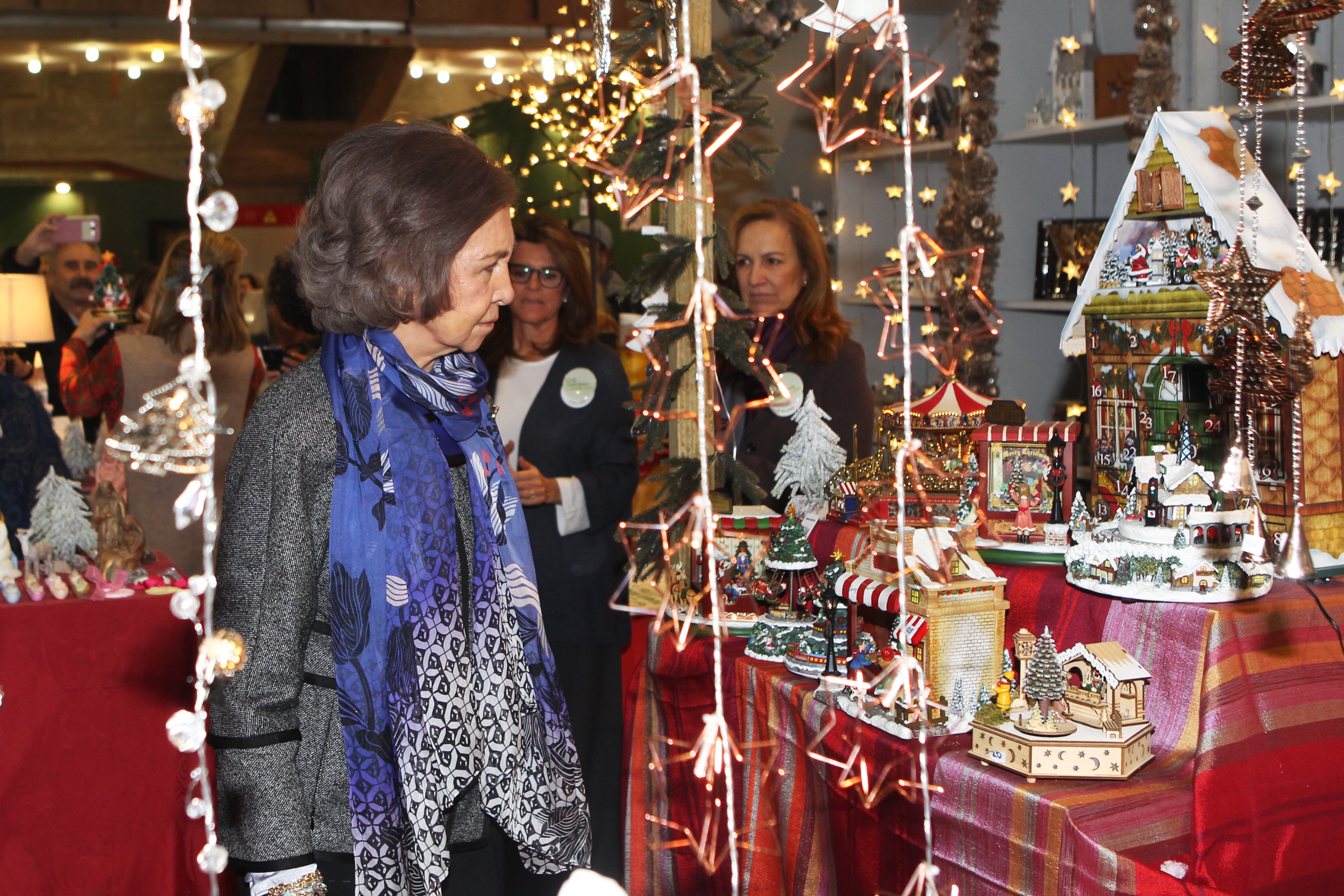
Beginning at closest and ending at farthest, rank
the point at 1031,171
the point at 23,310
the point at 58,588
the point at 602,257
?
the point at 58,588, the point at 23,310, the point at 1031,171, the point at 602,257

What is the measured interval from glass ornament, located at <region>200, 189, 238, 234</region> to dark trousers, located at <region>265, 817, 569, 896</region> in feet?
2.99

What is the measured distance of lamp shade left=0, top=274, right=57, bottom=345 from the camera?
354 cm

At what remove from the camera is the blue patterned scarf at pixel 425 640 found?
1347 millimetres

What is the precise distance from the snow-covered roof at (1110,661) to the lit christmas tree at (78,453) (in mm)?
3473

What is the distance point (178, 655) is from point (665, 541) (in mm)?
1857

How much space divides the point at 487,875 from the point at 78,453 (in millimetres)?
3019

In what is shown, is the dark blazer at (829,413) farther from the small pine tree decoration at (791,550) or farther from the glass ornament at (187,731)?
the glass ornament at (187,731)

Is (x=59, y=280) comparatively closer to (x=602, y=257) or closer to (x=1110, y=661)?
(x=602, y=257)

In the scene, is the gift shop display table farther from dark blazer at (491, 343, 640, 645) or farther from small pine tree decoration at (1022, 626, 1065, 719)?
dark blazer at (491, 343, 640, 645)

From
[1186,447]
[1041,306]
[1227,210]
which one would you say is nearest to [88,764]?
[1186,447]

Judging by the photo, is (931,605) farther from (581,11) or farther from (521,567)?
(581,11)

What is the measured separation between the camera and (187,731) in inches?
30.7

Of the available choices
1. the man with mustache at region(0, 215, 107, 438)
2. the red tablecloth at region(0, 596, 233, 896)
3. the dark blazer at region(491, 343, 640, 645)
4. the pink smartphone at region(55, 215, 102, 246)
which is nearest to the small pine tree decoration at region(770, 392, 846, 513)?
the dark blazer at region(491, 343, 640, 645)

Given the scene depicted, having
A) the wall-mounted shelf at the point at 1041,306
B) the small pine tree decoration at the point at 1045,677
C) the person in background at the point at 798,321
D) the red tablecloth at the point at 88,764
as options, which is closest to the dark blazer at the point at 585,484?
the person in background at the point at 798,321
